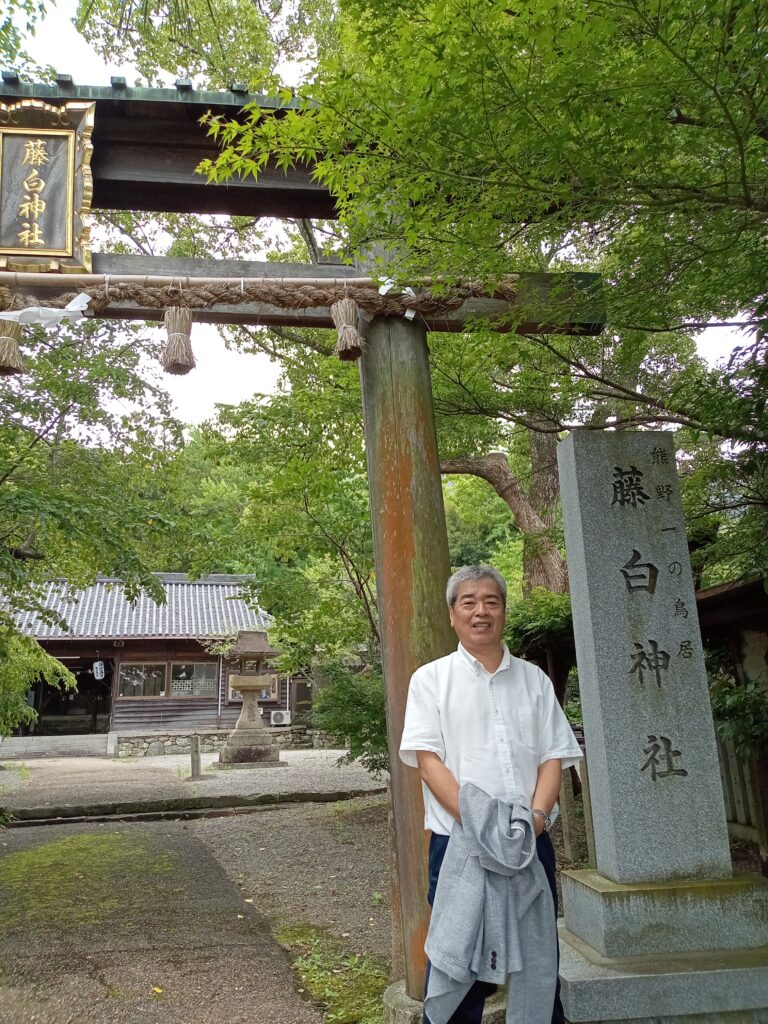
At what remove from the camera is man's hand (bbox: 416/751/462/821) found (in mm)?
2072

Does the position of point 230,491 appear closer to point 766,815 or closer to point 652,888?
point 766,815

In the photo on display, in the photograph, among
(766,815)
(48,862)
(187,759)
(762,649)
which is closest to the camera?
(766,815)

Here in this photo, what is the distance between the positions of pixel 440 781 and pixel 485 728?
206mm

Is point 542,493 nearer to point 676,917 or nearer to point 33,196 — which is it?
point 676,917

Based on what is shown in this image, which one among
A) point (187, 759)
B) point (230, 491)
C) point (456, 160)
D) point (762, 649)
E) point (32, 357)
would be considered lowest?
point (187, 759)

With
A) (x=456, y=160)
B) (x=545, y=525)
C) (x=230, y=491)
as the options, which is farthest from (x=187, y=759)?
(x=456, y=160)

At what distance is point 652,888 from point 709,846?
392 millimetres

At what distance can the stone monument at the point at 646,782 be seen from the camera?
2.83 metres

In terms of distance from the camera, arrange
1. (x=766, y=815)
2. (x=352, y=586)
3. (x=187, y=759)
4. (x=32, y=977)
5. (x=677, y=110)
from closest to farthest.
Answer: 1. (x=677, y=110)
2. (x=32, y=977)
3. (x=766, y=815)
4. (x=352, y=586)
5. (x=187, y=759)

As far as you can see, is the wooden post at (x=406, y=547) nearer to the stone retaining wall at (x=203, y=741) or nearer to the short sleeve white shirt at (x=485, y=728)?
the short sleeve white shirt at (x=485, y=728)

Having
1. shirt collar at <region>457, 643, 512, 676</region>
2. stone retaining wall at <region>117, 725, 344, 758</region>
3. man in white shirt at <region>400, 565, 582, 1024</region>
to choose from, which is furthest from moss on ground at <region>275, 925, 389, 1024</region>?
stone retaining wall at <region>117, 725, 344, 758</region>

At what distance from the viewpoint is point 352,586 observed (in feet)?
30.2

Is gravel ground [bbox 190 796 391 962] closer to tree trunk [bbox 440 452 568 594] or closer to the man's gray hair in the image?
the man's gray hair

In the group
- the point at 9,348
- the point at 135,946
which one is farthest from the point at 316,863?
the point at 9,348
